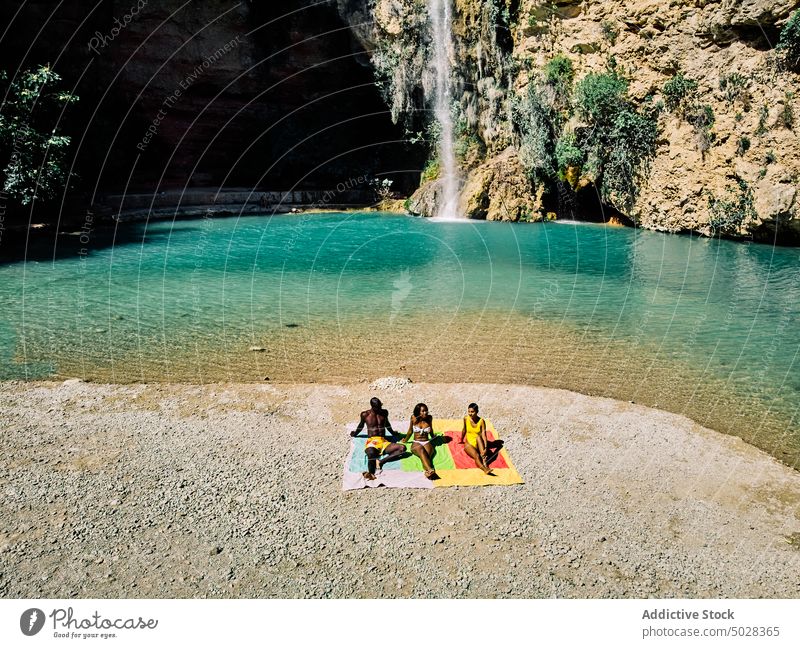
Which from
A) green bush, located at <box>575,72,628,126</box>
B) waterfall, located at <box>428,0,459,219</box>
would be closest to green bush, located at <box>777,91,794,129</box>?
green bush, located at <box>575,72,628,126</box>

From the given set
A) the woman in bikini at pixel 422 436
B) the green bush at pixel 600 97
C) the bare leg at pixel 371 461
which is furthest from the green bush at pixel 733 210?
the bare leg at pixel 371 461

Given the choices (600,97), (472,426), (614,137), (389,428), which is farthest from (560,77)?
(389,428)

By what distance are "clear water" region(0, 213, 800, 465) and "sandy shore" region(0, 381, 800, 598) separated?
153 centimetres

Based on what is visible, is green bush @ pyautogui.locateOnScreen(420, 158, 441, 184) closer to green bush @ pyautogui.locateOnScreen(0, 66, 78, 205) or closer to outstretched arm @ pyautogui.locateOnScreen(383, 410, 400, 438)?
green bush @ pyautogui.locateOnScreen(0, 66, 78, 205)

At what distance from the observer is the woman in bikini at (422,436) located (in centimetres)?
676

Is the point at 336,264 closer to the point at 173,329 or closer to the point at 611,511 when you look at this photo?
the point at 173,329

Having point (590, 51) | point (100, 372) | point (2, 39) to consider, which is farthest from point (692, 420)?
point (2, 39)

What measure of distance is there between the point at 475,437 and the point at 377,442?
1208 mm

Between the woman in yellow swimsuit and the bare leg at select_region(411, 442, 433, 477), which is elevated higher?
the woman in yellow swimsuit

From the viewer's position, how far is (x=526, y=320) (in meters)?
13.4

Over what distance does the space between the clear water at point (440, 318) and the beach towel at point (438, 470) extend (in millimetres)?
2808

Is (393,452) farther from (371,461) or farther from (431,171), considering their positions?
(431,171)

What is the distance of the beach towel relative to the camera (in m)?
6.50

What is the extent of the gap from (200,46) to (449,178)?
757 inches
